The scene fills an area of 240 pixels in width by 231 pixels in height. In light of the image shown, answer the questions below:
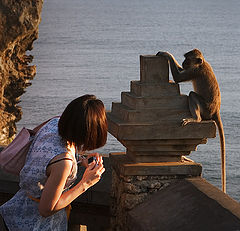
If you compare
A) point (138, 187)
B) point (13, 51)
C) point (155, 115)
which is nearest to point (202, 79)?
point (155, 115)

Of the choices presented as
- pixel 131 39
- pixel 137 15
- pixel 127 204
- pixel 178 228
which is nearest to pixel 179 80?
pixel 127 204

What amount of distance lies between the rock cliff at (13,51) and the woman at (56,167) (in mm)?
13834

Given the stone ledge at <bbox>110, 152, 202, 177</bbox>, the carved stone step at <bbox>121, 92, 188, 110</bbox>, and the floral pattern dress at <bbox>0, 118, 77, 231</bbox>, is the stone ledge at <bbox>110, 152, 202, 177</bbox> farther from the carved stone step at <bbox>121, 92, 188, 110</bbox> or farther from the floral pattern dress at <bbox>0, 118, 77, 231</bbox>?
the floral pattern dress at <bbox>0, 118, 77, 231</bbox>

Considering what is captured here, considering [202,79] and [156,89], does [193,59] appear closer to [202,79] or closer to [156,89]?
[202,79]

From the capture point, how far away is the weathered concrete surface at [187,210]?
2.49m

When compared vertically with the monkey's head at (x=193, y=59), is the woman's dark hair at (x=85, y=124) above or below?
below

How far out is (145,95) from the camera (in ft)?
11.0

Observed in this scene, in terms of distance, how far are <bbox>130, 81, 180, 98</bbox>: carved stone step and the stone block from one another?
3 cm

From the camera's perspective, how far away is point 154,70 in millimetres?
3395

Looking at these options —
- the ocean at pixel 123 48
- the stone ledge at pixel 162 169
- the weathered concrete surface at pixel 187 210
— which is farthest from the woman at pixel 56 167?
the ocean at pixel 123 48

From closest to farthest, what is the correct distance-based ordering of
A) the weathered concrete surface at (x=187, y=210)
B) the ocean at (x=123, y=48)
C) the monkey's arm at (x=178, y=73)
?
1. the weathered concrete surface at (x=187, y=210)
2. the monkey's arm at (x=178, y=73)
3. the ocean at (x=123, y=48)

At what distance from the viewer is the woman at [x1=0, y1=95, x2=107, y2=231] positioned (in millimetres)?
2273

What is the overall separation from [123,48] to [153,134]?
62.0 metres

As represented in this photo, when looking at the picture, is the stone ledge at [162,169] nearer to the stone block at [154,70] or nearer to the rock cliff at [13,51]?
the stone block at [154,70]
